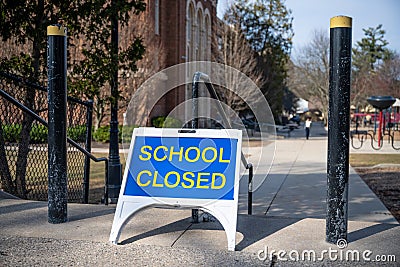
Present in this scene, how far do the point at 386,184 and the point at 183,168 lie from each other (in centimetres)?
879

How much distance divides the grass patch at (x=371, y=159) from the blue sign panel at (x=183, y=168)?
13.1 metres

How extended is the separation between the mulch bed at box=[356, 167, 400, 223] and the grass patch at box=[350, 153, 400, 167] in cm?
165

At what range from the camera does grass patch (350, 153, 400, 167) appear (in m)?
17.4

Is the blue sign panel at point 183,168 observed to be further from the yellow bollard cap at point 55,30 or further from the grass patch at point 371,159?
the grass patch at point 371,159

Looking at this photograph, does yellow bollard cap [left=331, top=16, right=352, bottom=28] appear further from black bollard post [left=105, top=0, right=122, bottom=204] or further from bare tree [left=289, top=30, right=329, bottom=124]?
bare tree [left=289, top=30, right=329, bottom=124]

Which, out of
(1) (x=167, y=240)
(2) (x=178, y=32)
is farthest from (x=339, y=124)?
(2) (x=178, y=32)

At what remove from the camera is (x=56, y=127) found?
17.4 feet

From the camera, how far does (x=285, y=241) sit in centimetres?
474

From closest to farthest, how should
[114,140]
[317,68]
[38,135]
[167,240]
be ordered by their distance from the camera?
[167,240], [38,135], [114,140], [317,68]

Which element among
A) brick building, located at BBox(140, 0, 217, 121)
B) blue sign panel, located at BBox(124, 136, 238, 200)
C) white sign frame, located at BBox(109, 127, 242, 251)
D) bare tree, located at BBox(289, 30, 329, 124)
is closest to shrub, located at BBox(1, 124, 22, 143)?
blue sign panel, located at BBox(124, 136, 238, 200)

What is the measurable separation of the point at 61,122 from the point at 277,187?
7.34 meters

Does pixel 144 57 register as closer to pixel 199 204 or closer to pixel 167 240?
pixel 167 240

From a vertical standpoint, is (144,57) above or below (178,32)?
below

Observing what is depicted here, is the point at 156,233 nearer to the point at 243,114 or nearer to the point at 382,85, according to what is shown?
the point at 243,114
